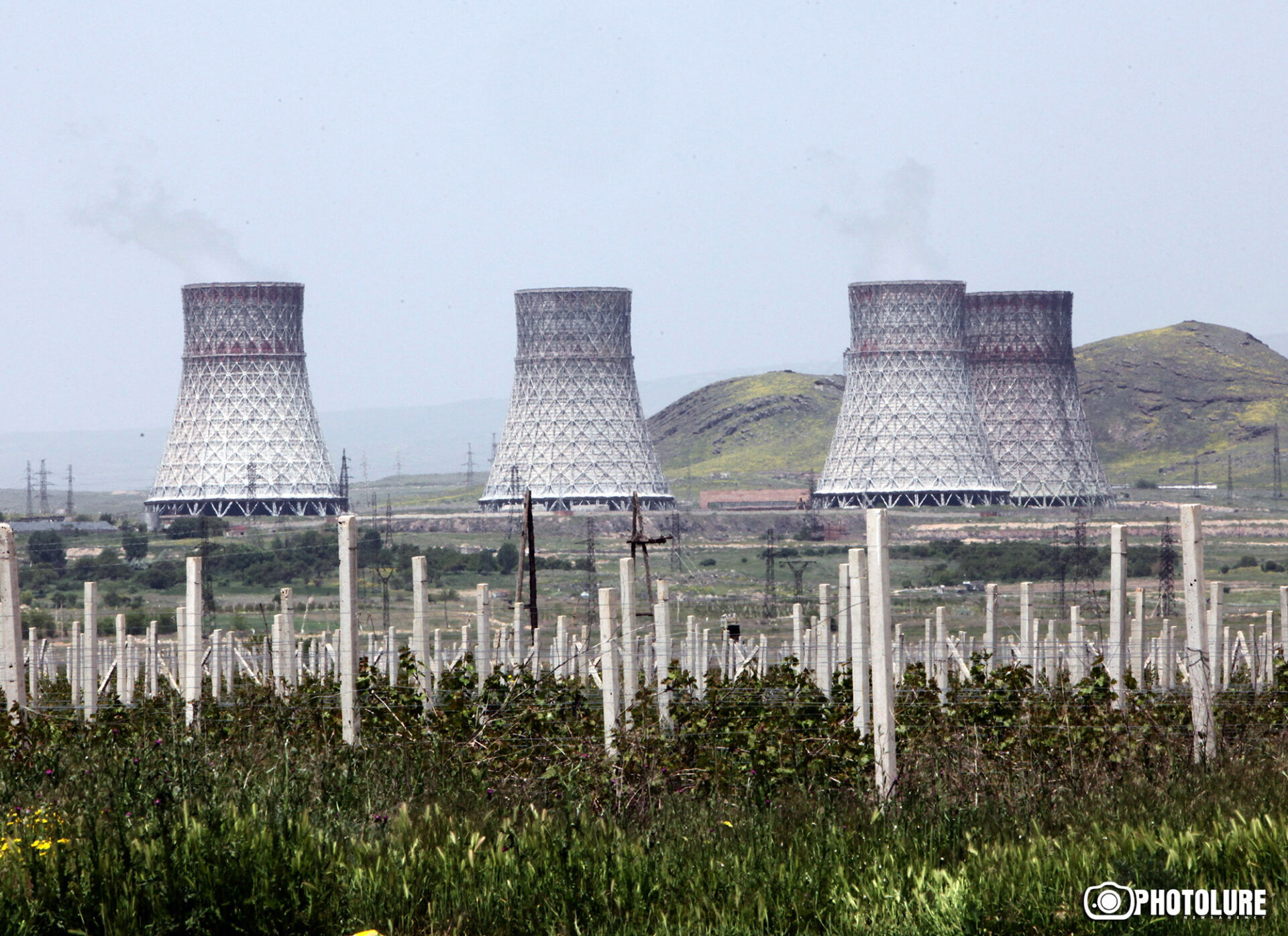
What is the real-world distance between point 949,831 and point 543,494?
187 feet

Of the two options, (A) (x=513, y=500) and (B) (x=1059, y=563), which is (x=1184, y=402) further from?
(B) (x=1059, y=563)

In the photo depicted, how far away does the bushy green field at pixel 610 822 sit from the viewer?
5184mm

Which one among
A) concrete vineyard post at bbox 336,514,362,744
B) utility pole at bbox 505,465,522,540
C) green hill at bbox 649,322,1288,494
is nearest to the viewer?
concrete vineyard post at bbox 336,514,362,744

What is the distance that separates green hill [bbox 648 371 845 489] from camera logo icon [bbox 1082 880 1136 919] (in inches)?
3553

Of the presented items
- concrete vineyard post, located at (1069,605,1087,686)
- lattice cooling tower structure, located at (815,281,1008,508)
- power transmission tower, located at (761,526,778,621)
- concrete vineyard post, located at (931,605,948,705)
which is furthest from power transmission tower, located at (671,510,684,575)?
concrete vineyard post, located at (931,605,948,705)

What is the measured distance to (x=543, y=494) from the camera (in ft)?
207

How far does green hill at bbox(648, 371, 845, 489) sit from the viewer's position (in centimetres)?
10500

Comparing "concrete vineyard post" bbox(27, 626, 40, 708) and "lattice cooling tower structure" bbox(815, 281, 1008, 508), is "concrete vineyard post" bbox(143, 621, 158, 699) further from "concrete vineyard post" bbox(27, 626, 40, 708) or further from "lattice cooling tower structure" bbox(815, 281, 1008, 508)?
"lattice cooling tower structure" bbox(815, 281, 1008, 508)

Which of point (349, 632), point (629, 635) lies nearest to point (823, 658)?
point (629, 635)

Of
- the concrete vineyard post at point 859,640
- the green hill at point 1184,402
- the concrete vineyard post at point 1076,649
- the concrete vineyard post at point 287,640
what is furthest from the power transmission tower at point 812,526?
the concrete vineyard post at point 859,640

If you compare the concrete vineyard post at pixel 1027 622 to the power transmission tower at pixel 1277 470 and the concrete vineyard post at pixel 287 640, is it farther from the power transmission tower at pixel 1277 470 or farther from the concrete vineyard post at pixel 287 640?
the power transmission tower at pixel 1277 470

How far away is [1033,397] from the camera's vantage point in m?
67.9

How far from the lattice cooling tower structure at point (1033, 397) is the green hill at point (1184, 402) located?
95.5 ft

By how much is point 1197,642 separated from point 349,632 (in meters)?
4.20
